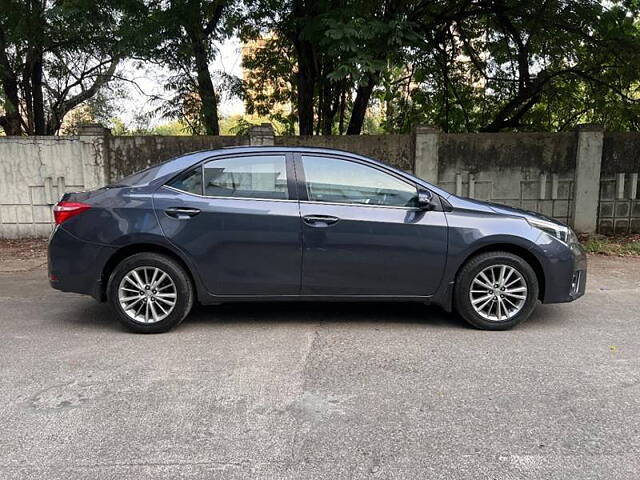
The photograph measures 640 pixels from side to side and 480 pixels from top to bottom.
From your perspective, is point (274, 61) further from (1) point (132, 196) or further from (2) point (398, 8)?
(1) point (132, 196)

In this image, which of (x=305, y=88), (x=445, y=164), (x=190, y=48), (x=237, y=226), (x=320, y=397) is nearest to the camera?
(x=320, y=397)

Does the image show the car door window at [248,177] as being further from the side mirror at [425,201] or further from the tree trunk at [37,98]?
the tree trunk at [37,98]

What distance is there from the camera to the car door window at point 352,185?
4840mm

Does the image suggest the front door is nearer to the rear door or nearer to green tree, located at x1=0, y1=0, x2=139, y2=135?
the rear door

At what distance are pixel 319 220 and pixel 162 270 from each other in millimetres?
1436

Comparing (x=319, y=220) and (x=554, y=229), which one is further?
(x=554, y=229)

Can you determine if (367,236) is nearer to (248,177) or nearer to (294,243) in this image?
(294,243)

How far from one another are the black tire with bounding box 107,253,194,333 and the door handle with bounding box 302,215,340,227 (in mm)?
1187

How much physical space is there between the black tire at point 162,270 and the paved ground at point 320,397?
13 centimetres

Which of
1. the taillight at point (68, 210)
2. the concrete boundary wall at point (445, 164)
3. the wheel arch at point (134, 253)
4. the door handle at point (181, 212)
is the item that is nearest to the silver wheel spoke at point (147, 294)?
the wheel arch at point (134, 253)

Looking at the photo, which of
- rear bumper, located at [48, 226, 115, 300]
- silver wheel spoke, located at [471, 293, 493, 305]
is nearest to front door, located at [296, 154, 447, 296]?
silver wheel spoke, located at [471, 293, 493, 305]

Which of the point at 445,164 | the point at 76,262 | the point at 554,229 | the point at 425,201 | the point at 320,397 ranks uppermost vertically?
the point at 445,164

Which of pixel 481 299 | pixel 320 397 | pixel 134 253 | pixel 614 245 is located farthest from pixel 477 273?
pixel 614 245

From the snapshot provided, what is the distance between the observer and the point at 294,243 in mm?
4719
